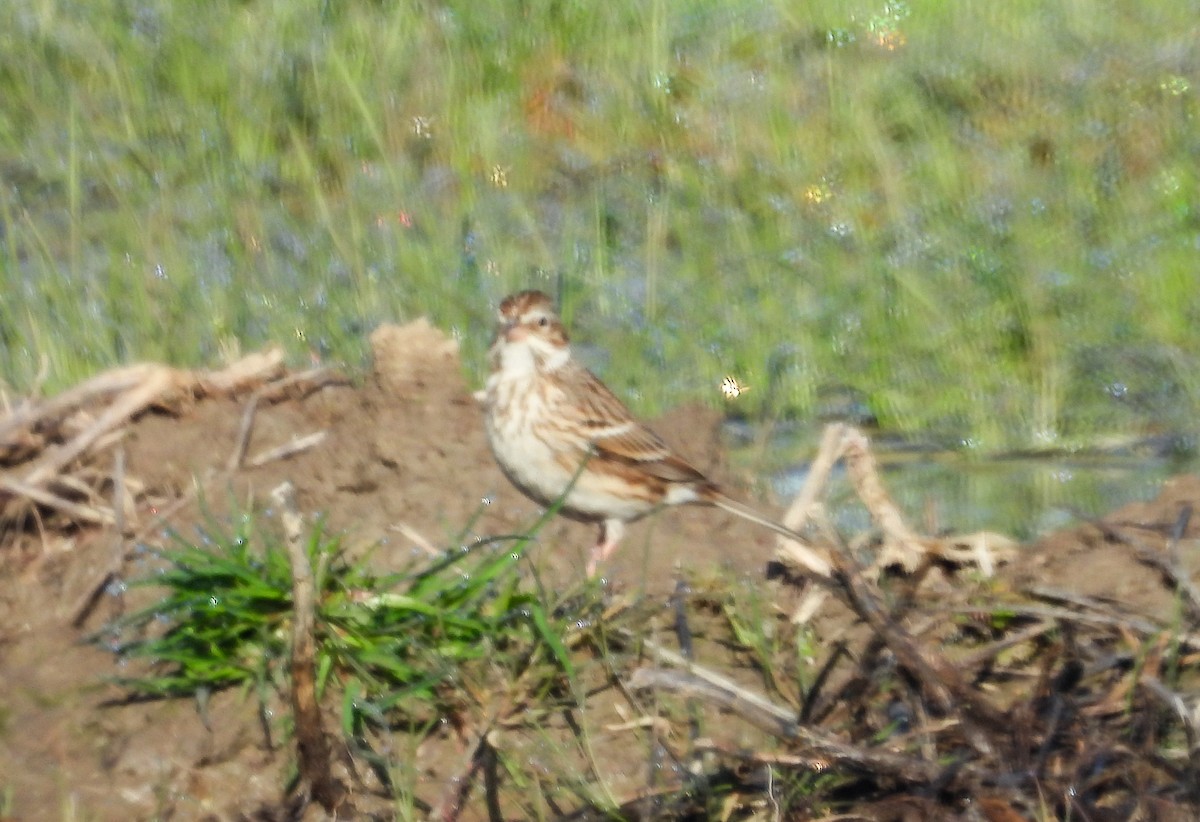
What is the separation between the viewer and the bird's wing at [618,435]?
19.6ft

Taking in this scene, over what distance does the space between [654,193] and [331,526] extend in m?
2.83

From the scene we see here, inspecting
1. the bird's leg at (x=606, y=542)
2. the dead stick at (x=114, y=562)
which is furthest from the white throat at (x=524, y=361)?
the dead stick at (x=114, y=562)

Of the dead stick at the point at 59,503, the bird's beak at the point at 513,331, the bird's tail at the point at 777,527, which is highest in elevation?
the bird's beak at the point at 513,331

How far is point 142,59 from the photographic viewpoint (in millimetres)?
8078

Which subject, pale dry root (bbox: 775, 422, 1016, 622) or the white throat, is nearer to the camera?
pale dry root (bbox: 775, 422, 1016, 622)

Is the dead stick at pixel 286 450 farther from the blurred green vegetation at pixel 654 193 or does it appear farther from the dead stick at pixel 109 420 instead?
the blurred green vegetation at pixel 654 193

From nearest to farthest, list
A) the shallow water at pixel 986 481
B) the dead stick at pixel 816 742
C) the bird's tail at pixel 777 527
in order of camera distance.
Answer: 1. the dead stick at pixel 816 742
2. the bird's tail at pixel 777 527
3. the shallow water at pixel 986 481

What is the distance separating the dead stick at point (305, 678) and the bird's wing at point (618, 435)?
1.77 m

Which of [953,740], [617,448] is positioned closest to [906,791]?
[953,740]

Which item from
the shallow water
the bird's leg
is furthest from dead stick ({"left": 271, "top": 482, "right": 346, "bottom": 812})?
the shallow water

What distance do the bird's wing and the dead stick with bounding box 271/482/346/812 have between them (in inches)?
69.9

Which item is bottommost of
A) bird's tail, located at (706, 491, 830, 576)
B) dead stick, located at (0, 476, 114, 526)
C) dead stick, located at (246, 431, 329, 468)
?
bird's tail, located at (706, 491, 830, 576)

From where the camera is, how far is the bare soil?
451cm

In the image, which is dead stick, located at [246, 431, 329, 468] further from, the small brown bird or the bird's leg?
the bird's leg
